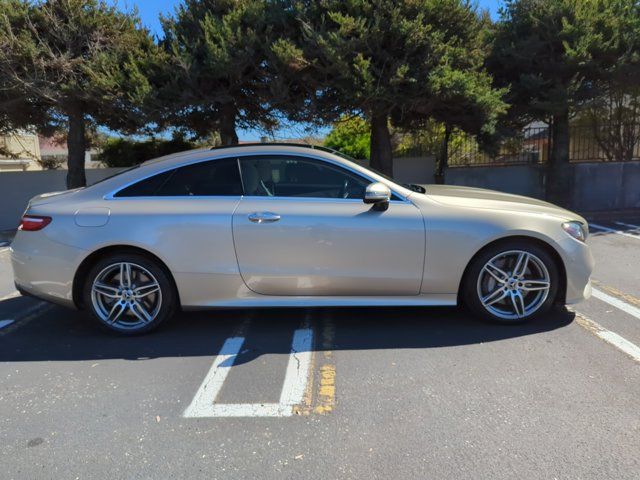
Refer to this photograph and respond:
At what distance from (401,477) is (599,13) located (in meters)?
10.9

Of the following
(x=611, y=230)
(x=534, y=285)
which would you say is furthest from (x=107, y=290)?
(x=611, y=230)

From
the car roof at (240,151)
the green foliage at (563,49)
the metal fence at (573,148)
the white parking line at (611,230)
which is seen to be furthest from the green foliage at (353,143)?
the car roof at (240,151)

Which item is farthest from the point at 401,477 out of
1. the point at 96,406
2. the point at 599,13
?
the point at 599,13

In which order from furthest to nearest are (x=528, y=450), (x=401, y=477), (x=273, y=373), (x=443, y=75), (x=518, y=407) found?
(x=443, y=75)
(x=273, y=373)
(x=518, y=407)
(x=528, y=450)
(x=401, y=477)

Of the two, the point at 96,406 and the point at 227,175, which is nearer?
the point at 96,406

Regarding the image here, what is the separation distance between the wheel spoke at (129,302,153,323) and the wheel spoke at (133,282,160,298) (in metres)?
0.08

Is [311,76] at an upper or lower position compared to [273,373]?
upper

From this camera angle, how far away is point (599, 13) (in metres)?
10.3

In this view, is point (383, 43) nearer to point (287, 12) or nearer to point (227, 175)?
point (287, 12)

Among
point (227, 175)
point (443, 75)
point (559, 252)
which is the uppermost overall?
point (443, 75)

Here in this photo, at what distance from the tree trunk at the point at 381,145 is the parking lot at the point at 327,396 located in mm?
6584

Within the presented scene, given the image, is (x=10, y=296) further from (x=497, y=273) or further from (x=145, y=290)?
(x=497, y=273)

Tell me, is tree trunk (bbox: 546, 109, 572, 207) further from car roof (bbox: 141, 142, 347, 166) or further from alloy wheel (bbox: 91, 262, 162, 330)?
alloy wheel (bbox: 91, 262, 162, 330)

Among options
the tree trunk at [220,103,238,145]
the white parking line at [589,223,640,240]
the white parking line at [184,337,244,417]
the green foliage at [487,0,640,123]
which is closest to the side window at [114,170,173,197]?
the white parking line at [184,337,244,417]
